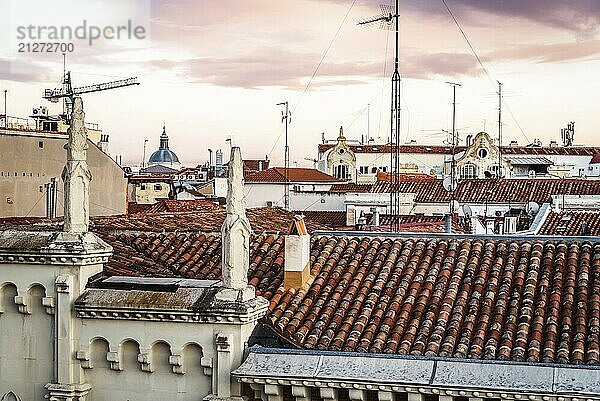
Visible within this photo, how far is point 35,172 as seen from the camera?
32906mm

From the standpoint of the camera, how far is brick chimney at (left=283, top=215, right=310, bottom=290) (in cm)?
1542

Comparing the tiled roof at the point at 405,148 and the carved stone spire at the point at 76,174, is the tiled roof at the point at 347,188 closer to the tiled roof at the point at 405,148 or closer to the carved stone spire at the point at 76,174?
the tiled roof at the point at 405,148

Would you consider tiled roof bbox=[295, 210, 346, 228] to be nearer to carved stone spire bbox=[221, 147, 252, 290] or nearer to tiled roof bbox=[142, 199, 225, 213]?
tiled roof bbox=[142, 199, 225, 213]

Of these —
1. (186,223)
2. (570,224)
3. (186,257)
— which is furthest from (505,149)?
(186,257)

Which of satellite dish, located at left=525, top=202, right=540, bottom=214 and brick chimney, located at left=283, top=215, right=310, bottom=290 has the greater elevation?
brick chimney, located at left=283, top=215, right=310, bottom=290

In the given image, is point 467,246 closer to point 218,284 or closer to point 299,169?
point 218,284

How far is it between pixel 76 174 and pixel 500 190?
1860 inches

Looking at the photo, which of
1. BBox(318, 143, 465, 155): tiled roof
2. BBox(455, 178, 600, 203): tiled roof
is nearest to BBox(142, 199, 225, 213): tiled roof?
BBox(455, 178, 600, 203): tiled roof

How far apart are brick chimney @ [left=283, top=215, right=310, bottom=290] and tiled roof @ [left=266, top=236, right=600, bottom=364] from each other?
0.62 ft

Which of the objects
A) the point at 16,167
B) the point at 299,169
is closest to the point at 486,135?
the point at 299,169

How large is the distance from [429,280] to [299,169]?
61.2 meters

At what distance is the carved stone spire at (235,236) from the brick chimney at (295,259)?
174 centimetres

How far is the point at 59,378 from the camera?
1445cm

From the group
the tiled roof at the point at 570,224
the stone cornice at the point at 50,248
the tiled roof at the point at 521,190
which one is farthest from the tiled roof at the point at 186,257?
the tiled roof at the point at 521,190
